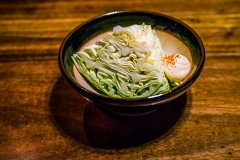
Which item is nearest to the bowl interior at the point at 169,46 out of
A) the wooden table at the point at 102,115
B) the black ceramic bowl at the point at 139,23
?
the black ceramic bowl at the point at 139,23

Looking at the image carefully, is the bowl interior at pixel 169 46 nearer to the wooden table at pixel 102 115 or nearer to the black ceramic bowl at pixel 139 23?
the black ceramic bowl at pixel 139 23

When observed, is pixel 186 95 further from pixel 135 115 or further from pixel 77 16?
pixel 77 16

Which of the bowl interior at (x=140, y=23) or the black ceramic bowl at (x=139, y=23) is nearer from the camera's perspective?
the black ceramic bowl at (x=139, y=23)

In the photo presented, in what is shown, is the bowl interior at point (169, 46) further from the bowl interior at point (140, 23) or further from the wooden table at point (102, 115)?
the wooden table at point (102, 115)

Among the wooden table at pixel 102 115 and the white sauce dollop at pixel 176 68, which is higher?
the white sauce dollop at pixel 176 68

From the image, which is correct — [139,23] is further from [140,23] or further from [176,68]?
[176,68]

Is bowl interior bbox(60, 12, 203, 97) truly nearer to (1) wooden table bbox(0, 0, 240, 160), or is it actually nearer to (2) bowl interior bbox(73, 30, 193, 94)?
(2) bowl interior bbox(73, 30, 193, 94)

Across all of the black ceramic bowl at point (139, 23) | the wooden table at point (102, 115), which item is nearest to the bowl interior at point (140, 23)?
the black ceramic bowl at point (139, 23)
